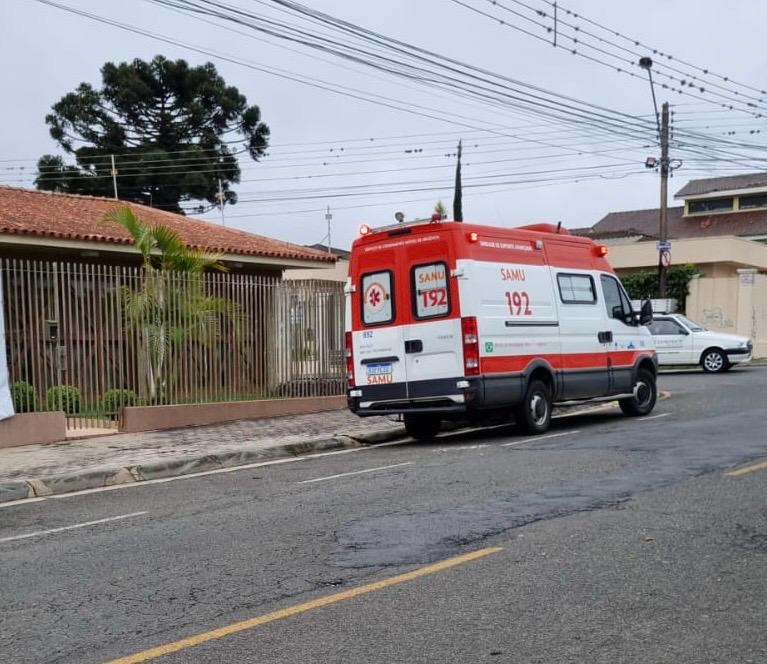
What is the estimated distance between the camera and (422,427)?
1359 cm

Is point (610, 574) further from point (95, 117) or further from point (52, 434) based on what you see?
point (95, 117)

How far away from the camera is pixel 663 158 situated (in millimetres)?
27047

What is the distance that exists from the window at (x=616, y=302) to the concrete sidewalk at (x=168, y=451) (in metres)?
3.78

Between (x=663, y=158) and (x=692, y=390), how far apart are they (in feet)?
33.3

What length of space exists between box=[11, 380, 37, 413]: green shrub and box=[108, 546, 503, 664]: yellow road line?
Answer: 28.9 feet

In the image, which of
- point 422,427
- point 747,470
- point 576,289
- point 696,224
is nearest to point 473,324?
point 422,427

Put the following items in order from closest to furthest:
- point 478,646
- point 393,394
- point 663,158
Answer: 1. point 478,646
2. point 393,394
3. point 663,158

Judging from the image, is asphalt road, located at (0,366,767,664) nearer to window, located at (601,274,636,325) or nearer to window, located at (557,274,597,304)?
window, located at (557,274,597,304)

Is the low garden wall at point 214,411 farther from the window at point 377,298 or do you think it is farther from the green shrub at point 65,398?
the window at point 377,298

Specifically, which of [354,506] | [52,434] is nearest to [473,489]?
[354,506]

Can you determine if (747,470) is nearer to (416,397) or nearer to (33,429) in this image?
(416,397)

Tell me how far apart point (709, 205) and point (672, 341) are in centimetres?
2608

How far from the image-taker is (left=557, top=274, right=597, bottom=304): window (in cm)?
1338

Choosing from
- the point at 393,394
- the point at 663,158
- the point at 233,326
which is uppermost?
the point at 663,158
